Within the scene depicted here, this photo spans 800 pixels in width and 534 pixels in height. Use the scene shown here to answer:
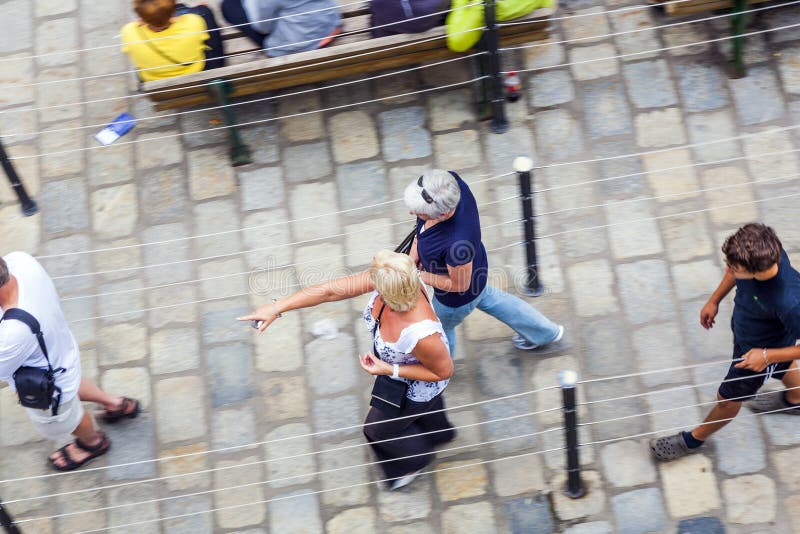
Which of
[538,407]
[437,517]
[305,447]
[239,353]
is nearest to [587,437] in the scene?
[538,407]

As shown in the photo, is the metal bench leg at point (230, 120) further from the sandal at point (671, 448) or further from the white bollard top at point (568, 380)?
the sandal at point (671, 448)

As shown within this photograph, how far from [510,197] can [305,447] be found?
7.09 feet

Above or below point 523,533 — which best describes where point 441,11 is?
above

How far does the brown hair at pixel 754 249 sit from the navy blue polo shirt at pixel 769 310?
0.11 m

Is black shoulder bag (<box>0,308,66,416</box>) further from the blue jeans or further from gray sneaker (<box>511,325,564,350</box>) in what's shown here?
gray sneaker (<box>511,325,564,350</box>)

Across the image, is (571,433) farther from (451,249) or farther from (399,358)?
(451,249)

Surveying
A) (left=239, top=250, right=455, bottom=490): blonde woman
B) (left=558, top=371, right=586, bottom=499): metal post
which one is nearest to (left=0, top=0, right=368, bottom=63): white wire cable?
(left=239, top=250, right=455, bottom=490): blonde woman

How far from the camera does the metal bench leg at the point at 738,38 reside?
6688 mm

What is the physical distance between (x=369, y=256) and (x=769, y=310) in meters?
2.71

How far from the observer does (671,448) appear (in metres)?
5.55

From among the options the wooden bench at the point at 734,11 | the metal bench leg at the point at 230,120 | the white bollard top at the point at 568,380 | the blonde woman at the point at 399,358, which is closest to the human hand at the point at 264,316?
the blonde woman at the point at 399,358

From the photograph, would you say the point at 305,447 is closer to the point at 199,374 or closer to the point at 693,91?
the point at 199,374

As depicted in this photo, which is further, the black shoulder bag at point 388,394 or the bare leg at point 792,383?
the bare leg at point 792,383

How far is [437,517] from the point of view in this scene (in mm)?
5594
